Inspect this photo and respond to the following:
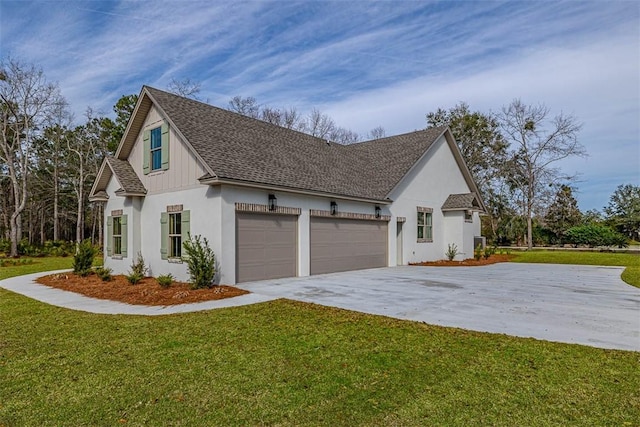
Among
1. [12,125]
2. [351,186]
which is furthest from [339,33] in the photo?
[12,125]

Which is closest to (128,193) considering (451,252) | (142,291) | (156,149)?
(156,149)

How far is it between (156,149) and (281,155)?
4.36m

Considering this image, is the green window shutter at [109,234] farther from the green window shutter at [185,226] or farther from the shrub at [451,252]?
the shrub at [451,252]

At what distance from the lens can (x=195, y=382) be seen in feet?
13.6

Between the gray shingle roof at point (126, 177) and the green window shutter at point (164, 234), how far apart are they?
1606 mm

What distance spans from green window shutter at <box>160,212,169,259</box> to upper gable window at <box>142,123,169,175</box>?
1.64m

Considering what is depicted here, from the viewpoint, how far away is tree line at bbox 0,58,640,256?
30.9 metres

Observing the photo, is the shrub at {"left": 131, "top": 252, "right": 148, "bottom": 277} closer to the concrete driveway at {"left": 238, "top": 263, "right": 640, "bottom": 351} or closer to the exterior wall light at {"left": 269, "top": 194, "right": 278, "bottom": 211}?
the concrete driveway at {"left": 238, "top": 263, "right": 640, "bottom": 351}

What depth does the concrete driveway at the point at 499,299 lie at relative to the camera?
6.30m

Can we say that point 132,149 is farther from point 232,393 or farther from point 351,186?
point 232,393

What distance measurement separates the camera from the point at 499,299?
353 inches

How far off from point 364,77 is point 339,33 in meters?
6.71

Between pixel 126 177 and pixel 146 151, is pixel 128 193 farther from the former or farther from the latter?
pixel 146 151

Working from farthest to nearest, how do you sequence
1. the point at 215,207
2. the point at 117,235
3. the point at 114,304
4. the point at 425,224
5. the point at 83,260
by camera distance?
1. the point at 425,224
2. the point at 117,235
3. the point at 83,260
4. the point at 215,207
5. the point at 114,304
